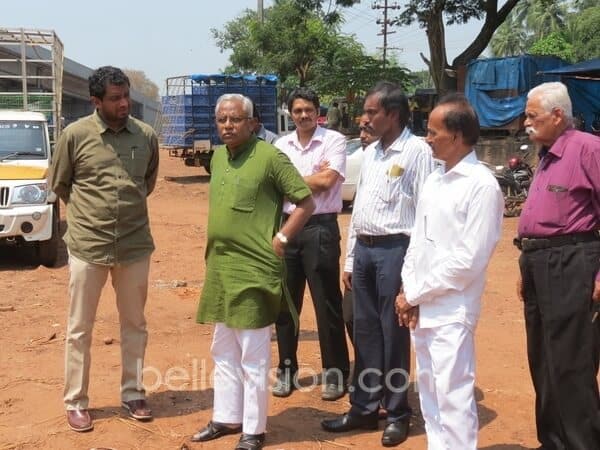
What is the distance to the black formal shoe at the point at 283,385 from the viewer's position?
466cm

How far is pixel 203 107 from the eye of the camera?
18.3 m

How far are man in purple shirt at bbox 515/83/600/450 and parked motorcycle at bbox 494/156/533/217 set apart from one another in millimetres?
9290

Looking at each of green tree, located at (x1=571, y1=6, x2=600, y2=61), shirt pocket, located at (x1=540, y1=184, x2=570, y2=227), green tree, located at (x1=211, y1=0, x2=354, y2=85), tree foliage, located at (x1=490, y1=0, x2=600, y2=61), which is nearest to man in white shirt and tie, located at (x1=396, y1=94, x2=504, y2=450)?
shirt pocket, located at (x1=540, y1=184, x2=570, y2=227)

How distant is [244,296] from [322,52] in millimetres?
27853

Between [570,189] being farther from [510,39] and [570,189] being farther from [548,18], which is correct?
[510,39]

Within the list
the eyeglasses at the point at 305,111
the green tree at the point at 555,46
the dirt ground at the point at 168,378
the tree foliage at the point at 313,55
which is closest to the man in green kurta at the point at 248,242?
the dirt ground at the point at 168,378

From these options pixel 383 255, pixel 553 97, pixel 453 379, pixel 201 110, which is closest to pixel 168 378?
pixel 383 255

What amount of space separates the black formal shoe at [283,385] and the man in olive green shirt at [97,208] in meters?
0.91

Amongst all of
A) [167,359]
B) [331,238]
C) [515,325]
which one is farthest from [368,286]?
[515,325]

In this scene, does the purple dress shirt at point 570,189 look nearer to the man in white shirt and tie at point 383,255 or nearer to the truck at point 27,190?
the man in white shirt and tie at point 383,255

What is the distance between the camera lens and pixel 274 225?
12.2 ft

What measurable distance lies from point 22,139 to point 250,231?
6242 millimetres

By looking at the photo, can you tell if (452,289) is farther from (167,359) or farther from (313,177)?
(167,359)

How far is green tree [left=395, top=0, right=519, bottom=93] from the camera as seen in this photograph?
19.2 meters
